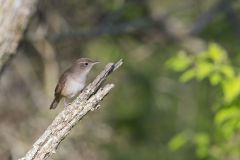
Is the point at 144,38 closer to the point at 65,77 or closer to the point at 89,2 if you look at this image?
Result: the point at 89,2

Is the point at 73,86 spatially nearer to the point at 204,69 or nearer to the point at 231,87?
the point at 204,69

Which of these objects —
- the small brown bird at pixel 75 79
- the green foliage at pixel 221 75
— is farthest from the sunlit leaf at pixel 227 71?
the small brown bird at pixel 75 79

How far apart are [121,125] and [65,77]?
7322mm

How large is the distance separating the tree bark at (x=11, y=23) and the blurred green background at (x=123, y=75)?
13.8 feet

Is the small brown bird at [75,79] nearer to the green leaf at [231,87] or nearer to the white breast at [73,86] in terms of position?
the white breast at [73,86]

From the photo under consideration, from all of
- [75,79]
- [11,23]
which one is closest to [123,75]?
[75,79]

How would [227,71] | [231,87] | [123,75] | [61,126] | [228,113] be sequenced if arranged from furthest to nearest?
[123,75]
[228,113]
[227,71]
[231,87]
[61,126]

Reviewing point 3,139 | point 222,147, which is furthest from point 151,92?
point 222,147

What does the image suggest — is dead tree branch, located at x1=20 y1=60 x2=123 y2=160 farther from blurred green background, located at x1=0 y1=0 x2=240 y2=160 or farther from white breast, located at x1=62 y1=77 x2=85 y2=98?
blurred green background, located at x1=0 y1=0 x2=240 y2=160

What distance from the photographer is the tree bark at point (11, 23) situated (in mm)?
5531

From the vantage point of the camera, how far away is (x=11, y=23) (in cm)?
553

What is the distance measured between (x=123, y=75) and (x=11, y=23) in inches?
329

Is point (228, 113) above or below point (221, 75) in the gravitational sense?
below

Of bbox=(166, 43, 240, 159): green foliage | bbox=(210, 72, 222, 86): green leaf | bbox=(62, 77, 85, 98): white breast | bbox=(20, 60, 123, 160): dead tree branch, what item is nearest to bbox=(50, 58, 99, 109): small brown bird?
bbox=(62, 77, 85, 98): white breast
